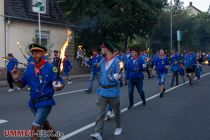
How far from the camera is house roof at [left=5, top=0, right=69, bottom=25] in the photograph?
84.7ft

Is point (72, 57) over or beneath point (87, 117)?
over

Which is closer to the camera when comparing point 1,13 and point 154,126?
point 154,126

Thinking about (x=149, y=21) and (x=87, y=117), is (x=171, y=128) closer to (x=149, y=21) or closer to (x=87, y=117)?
(x=87, y=117)

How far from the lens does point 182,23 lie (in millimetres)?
54688

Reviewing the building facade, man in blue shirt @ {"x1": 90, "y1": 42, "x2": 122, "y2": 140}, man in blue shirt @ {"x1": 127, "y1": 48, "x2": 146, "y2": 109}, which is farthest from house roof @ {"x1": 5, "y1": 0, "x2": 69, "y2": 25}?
man in blue shirt @ {"x1": 90, "y1": 42, "x2": 122, "y2": 140}

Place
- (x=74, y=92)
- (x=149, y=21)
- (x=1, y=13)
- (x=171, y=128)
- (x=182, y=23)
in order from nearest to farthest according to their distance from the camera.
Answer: (x=171, y=128), (x=74, y=92), (x=1, y=13), (x=149, y=21), (x=182, y=23)

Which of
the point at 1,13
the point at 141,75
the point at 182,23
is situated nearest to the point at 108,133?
the point at 141,75

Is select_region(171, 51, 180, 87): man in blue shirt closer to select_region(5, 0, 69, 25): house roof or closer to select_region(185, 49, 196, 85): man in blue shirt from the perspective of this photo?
select_region(185, 49, 196, 85): man in blue shirt

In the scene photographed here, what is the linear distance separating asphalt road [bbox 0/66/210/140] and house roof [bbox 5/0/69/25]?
37.7 ft

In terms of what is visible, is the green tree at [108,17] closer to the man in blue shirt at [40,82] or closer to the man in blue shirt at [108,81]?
the man in blue shirt at [108,81]

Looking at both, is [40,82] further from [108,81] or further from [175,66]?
[175,66]

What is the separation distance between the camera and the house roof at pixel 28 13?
84.7 feet

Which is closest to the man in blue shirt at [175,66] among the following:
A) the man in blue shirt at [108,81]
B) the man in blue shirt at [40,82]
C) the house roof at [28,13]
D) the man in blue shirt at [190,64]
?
the man in blue shirt at [190,64]

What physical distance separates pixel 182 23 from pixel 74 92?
40.1 metres
